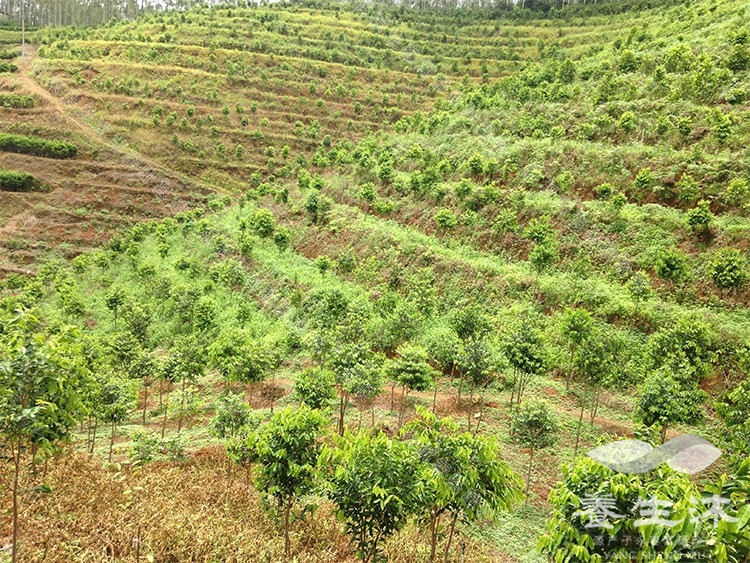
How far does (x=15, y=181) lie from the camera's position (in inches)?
1912

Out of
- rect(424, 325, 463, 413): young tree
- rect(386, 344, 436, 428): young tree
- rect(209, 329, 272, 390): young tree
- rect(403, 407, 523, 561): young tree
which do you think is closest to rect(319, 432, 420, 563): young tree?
rect(403, 407, 523, 561): young tree

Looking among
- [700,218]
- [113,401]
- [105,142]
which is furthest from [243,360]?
[105,142]

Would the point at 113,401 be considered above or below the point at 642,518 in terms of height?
below

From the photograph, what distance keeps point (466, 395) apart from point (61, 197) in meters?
50.0

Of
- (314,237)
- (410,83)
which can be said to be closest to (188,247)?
(314,237)

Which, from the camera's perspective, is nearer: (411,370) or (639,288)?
(411,370)

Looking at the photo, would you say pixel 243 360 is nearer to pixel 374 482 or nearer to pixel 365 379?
pixel 365 379

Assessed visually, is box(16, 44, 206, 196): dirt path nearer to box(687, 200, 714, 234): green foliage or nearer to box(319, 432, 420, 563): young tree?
box(687, 200, 714, 234): green foliage

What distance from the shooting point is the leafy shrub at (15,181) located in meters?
48.4

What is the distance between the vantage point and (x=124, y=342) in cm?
2417

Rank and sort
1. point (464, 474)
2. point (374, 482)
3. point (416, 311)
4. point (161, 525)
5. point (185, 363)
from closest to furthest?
point (374, 482), point (464, 474), point (161, 525), point (185, 363), point (416, 311)

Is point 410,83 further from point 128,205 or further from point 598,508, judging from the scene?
point 598,508
